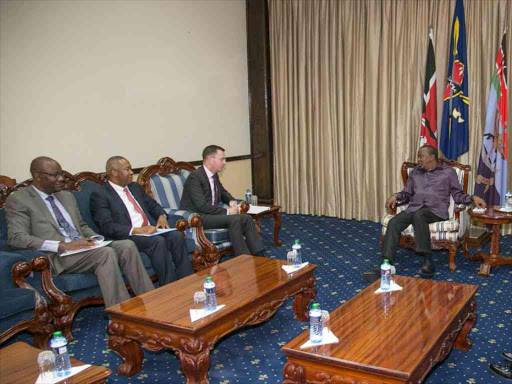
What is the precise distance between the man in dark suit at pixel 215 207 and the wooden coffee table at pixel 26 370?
2468 millimetres

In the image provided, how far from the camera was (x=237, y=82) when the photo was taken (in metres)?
7.50

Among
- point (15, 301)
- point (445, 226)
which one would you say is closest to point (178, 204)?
point (15, 301)

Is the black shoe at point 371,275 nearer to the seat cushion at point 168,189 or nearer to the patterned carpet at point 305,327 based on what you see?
the patterned carpet at point 305,327

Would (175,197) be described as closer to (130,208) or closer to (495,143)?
(130,208)

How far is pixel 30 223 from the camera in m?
3.96

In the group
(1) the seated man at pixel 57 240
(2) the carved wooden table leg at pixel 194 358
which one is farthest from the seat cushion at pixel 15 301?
(2) the carved wooden table leg at pixel 194 358

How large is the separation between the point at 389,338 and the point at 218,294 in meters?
1.18

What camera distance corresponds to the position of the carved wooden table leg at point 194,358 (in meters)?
2.89

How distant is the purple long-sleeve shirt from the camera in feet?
16.3

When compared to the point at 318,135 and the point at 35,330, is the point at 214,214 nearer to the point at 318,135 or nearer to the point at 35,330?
the point at 35,330

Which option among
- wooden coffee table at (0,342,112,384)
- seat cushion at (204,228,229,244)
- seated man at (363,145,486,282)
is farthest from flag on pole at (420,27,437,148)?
wooden coffee table at (0,342,112,384)

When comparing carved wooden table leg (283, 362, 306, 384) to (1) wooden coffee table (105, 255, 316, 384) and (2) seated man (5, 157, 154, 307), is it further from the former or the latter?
(2) seated man (5, 157, 154, 307)

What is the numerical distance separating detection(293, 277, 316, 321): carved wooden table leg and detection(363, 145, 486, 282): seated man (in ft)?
3.03

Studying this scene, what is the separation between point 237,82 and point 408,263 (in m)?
3.69
